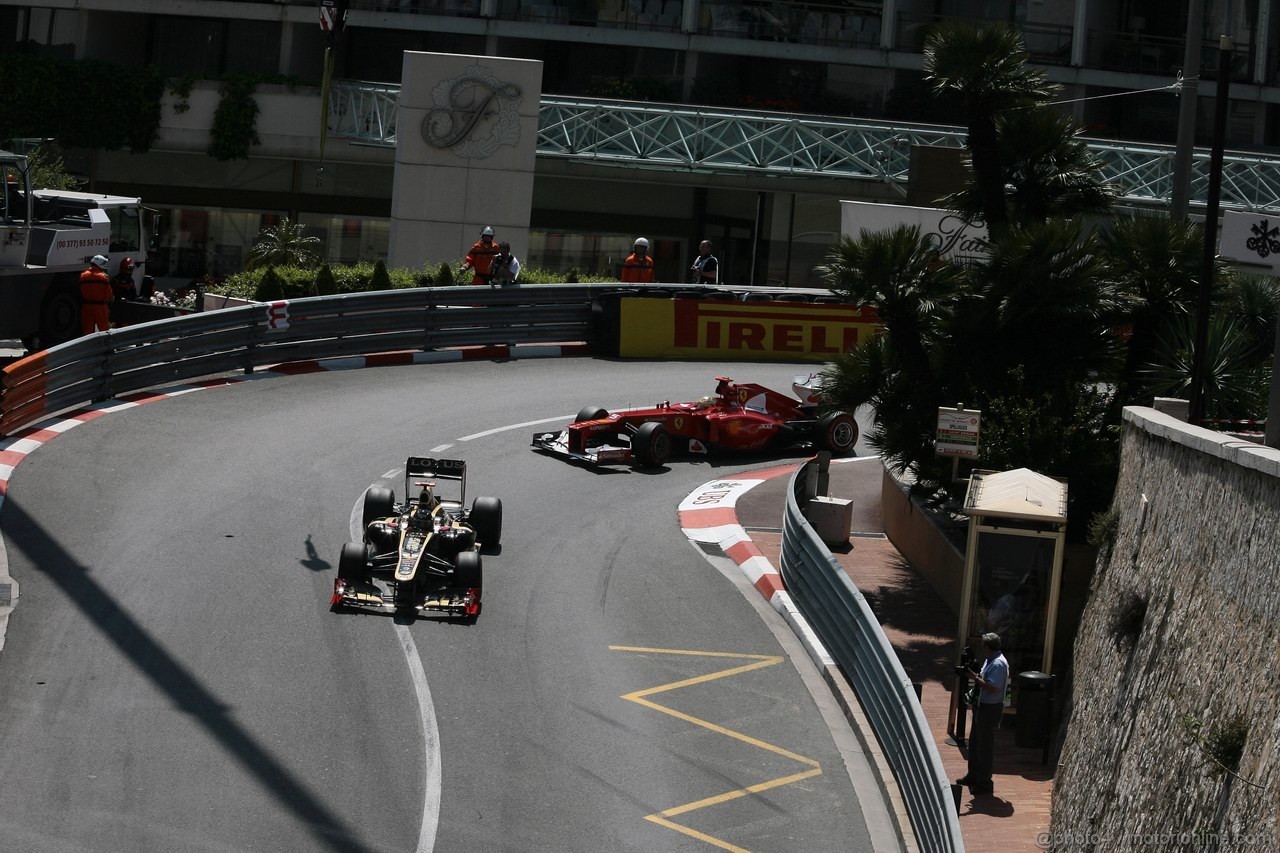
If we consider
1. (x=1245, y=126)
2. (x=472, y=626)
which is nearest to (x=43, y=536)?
(x=472, y=626)

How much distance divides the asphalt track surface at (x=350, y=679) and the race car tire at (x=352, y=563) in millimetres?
398

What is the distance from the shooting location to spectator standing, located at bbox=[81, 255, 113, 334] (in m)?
24.3

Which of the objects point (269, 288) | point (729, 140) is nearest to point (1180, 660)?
point (269, 288)

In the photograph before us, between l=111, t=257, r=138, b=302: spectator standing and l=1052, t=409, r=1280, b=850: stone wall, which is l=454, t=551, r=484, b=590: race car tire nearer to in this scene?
l=1052, t=409, r=1280, b=850: stone wall

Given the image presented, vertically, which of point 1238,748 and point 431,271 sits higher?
point 431,271

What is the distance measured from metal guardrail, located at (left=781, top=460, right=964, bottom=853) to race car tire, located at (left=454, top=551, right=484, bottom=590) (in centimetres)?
348

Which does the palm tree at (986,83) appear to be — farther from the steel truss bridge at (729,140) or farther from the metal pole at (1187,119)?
the steel truss bridge at (729,140)

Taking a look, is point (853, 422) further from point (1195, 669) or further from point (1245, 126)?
point (1245, 126)

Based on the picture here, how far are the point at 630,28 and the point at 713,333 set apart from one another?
20687 millimetres

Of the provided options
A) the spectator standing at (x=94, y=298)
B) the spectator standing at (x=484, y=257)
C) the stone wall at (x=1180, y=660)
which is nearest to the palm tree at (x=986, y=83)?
the stone wall at (x=1180, y=660)

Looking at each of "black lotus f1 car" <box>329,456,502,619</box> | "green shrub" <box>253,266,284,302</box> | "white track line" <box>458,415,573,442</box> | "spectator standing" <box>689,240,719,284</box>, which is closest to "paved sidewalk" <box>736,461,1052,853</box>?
"white track line" <box>458,415,573,442</box>

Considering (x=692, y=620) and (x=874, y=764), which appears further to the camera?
(x=692, y=620)

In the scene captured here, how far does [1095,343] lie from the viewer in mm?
19141

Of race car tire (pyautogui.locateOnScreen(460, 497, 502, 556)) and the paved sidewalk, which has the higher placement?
race car tire (pyautogui.locateOnScreen(460, 497, 502, 556))
